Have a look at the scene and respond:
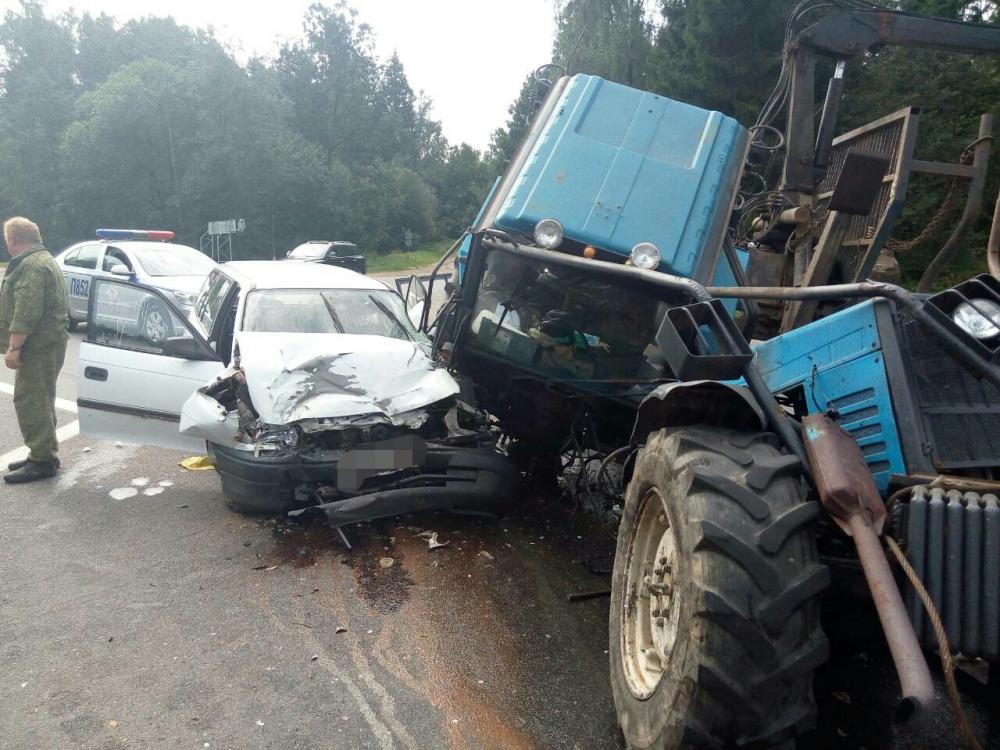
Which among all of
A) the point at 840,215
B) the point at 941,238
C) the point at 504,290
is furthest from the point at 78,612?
the point at 941,238

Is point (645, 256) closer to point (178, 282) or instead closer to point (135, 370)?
point (135, 370)

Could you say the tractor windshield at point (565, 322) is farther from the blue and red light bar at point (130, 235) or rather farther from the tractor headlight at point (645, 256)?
the blue and red light bar at point (130, 235)

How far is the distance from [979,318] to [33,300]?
624 centimetres

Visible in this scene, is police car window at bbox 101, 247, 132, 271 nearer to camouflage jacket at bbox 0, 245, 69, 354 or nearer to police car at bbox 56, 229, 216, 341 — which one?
police car at bbox 56, 229, 216, 341

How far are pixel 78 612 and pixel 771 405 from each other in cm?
365

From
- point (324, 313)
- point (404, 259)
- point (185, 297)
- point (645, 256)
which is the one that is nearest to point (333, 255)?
point (185, 297)

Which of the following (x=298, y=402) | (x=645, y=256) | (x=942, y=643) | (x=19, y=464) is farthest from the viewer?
(x=19, y=464)

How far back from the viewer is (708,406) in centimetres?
260

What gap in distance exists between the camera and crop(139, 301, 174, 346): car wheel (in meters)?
5.64

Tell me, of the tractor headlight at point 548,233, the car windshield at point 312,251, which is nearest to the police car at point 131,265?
the tractor headlight at point 548,233

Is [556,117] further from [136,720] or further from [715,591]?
Result: [136,720]

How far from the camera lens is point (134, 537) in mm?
4656

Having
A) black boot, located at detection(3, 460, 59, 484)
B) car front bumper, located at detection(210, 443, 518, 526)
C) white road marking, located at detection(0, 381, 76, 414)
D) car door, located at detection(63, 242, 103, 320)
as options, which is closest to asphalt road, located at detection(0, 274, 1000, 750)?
car front bumper, located at detection(210, 443, 518, 526)

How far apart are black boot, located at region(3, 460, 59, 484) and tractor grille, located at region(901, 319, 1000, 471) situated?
20.0 ft
